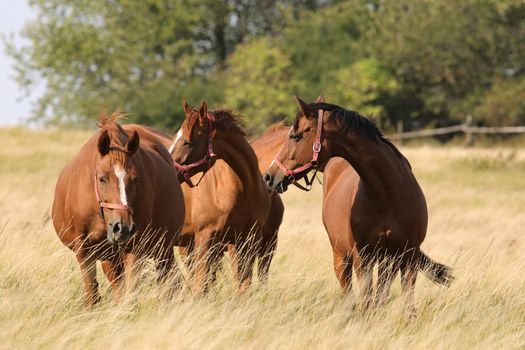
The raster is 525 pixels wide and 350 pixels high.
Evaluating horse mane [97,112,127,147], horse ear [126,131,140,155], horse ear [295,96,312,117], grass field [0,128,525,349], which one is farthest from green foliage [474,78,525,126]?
horse ear [126,131,140,155]

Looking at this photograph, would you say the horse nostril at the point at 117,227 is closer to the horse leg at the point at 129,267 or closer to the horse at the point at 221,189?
the horse leg at the point at 129,267

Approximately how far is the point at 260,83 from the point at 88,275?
3838 cm

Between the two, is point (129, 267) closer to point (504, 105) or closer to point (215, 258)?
point (215, 258)

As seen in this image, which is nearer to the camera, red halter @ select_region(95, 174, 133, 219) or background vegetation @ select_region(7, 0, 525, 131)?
red halter @ select_region(95, 174, 133, 219)

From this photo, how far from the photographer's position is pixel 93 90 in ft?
164

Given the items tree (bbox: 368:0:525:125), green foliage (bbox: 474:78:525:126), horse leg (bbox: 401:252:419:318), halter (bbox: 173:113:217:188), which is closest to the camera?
horse leg (bbox: 401:252:419:318)

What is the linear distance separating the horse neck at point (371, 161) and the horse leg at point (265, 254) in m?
1.48

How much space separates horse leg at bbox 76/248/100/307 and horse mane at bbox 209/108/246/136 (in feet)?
7.27

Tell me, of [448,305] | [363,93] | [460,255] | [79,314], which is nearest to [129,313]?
[79,314]

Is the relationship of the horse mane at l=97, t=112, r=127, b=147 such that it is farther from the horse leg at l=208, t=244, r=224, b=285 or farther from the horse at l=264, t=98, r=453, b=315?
the horse leg at l=208, t=244, r=224, b=285

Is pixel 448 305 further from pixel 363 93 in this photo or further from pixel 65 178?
pixel 363 93

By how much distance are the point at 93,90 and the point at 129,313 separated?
146 ft

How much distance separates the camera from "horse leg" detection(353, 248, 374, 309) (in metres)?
7.20

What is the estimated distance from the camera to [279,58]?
45062 mm
